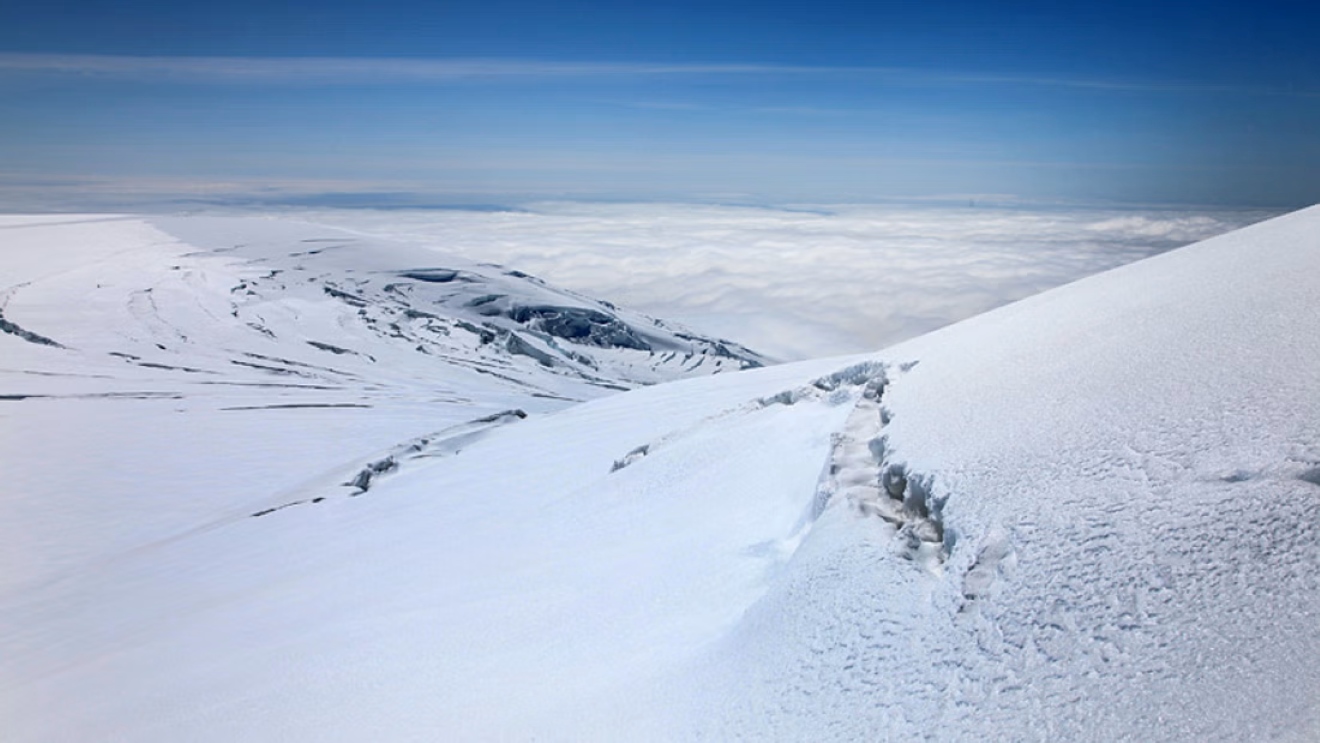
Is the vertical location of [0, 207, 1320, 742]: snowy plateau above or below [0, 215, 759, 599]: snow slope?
above

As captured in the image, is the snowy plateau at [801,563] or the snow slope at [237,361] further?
the snow slope at [237,361]

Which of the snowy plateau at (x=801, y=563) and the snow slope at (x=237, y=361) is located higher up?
the snowy plateau at (x=801, y=563)

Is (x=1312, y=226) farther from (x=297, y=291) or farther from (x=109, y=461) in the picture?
(x=297, y=291)

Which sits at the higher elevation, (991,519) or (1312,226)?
(1312,226)

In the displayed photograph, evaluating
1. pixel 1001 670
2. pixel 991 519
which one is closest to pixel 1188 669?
pixel 1001 670

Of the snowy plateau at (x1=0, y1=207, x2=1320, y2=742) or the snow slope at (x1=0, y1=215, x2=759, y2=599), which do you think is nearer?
the snowy plateau at (x1=0, y1=207, x2=1320, y2=742)

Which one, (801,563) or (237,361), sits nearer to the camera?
(801,563)

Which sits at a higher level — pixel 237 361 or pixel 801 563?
pixel 801 563

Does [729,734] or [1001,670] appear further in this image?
[729,734]
